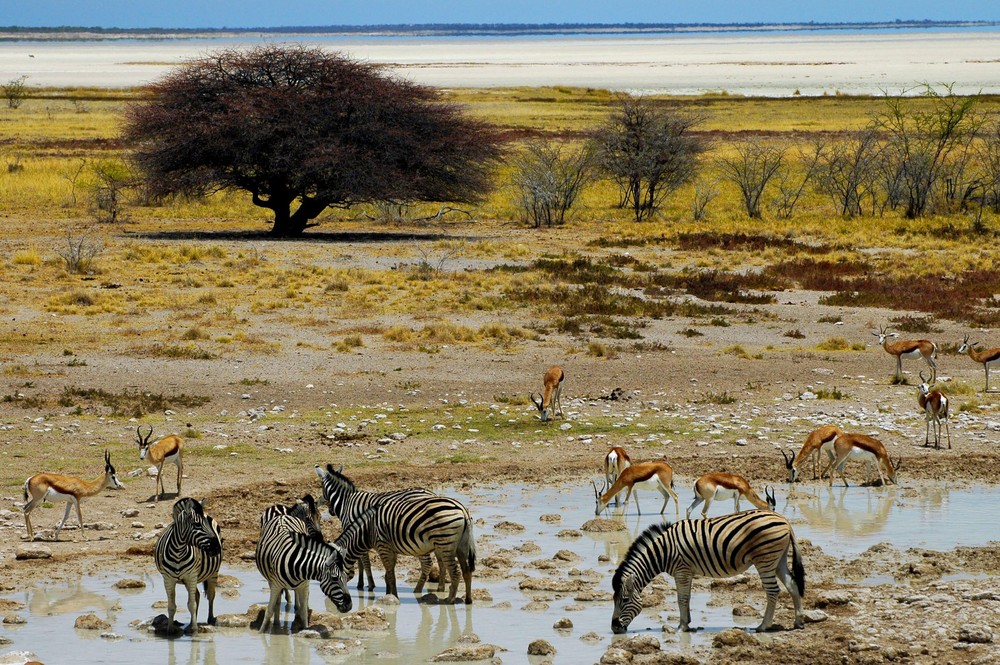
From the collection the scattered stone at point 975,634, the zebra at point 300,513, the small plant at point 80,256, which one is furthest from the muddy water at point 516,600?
the small plant at point 80,256

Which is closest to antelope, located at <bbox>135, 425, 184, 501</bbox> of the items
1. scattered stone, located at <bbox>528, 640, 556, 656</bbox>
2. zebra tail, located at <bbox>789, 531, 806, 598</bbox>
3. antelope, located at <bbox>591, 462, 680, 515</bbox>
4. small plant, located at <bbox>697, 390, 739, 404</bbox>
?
antelope, located at <bbox>591, 462, 680, 515</bbox>

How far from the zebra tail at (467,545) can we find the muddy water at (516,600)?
1.49ft

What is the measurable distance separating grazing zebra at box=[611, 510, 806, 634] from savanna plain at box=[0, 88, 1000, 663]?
0.32 metres

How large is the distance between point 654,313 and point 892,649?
19.5 m

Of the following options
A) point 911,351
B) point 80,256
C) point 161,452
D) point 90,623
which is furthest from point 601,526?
point 80,256

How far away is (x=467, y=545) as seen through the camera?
1087 cm

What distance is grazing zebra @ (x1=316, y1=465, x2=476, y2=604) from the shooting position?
35.4ft

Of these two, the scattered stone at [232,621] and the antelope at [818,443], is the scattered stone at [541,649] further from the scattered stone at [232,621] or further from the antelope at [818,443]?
the antelope at [818,443]

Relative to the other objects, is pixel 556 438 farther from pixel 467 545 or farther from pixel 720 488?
pixel 467 545

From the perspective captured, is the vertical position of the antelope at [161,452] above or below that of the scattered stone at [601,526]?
above

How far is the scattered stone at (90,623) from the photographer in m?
10.5

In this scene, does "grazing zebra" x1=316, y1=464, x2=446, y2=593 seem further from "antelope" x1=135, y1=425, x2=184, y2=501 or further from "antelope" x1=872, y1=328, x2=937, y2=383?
"antelope" x1=872, y1=328, x2=937, y2=383

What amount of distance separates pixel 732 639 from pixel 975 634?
189 centimetres

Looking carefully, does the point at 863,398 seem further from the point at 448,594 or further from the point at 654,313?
the point at 448,594
